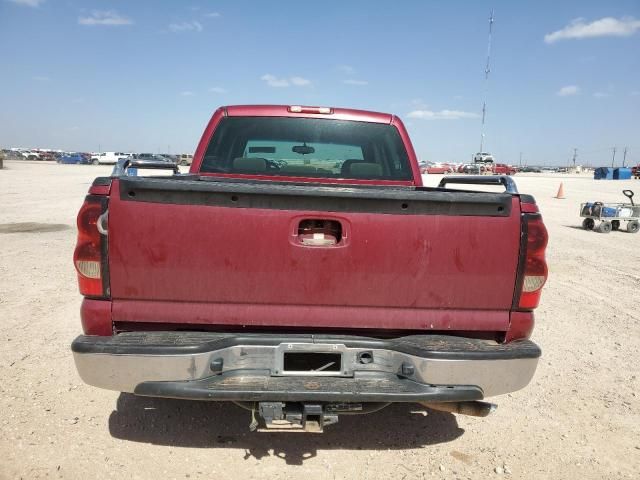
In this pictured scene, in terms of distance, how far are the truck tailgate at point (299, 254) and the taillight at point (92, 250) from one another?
0.05 metres

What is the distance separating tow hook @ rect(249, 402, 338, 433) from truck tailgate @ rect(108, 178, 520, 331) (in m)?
0.40

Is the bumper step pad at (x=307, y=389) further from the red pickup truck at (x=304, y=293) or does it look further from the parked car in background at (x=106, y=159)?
the parked car in background at (x=106, y=159)

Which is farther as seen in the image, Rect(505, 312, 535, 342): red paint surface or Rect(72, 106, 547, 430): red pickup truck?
Rect(505, 312, 535, 342): red paint surface

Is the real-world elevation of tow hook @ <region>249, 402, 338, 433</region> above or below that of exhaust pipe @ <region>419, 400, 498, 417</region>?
above

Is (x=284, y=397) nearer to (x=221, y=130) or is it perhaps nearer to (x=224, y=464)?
(x=224, y=464)

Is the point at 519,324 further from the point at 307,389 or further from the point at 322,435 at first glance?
the point at 322,435

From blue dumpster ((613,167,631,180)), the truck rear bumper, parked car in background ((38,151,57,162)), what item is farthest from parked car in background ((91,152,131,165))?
the truck rear bumper

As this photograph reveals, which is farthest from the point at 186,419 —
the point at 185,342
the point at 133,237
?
the point at 133,237

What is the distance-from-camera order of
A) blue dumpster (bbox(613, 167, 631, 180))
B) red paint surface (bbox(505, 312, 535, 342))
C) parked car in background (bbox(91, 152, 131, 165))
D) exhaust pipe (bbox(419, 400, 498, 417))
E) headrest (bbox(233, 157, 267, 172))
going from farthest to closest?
parked car in background (bbox(91, 152, 131, 165)), blue dumpster (bbox(613, 167, 631, 180)), headrest (bbox(233, 157, 267, 172)), exhaust pipe (bbox(419, 400, 498, 417)), red paint surface (bbox(505, 312, 535, 342))

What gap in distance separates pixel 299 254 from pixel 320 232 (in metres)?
0.17

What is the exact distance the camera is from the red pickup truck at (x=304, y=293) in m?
2.34

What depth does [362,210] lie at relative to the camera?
7.99 ft

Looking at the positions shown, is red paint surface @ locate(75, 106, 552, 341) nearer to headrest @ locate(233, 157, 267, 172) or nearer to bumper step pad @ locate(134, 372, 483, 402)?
bumper step pad @ locate(134, 372, 483, 402)

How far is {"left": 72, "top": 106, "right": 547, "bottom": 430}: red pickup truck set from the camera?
2.34 m
